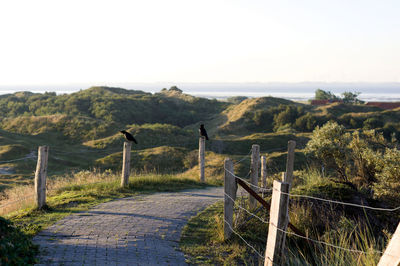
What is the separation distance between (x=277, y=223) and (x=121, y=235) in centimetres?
366

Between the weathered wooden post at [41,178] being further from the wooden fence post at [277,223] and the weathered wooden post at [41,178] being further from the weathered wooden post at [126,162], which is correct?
the wooden fence post at [277,223]

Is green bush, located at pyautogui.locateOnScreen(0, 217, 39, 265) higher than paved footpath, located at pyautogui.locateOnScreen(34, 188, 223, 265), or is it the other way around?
green bush, located at pyautogui.locateOnScreen(0, 217, 39, 265)

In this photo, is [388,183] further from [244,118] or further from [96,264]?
[244,118]

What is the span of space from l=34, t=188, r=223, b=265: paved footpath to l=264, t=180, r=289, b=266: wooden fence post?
2.00 metres

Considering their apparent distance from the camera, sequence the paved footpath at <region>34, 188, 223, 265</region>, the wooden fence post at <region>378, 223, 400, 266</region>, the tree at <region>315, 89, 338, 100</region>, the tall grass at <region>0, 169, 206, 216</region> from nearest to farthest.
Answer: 1. the wooden fence post at <region>378, 223, 400, 266</region>
2. the paved footpath at <region>34, 188, 223, 265</region>
3. the tall grass at <region>0, 169, 206, 216</region>
4. the tree at <region>315, 89, 338, 100</region>

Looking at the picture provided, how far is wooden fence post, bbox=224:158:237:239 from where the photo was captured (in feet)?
24.5

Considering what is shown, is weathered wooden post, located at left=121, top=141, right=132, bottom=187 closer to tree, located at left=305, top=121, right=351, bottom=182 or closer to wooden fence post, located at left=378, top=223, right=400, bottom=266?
tree, located at left=305, top=121, right=351, bottom=182

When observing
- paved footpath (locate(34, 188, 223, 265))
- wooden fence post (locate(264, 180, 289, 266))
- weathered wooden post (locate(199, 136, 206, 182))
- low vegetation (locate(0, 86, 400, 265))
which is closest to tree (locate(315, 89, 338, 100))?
low vegetation (locate(0, 86, 400, 265))

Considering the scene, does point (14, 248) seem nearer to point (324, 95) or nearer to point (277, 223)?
point (277, 223)

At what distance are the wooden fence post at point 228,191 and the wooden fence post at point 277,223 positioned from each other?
234 cm

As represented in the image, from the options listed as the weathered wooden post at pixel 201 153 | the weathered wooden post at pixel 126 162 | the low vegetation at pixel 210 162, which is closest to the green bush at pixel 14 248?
the low vegetation at pixel 210 162

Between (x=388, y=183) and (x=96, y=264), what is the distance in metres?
7.96

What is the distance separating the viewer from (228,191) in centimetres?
754

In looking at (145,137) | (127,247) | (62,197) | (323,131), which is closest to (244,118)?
(145,137)
